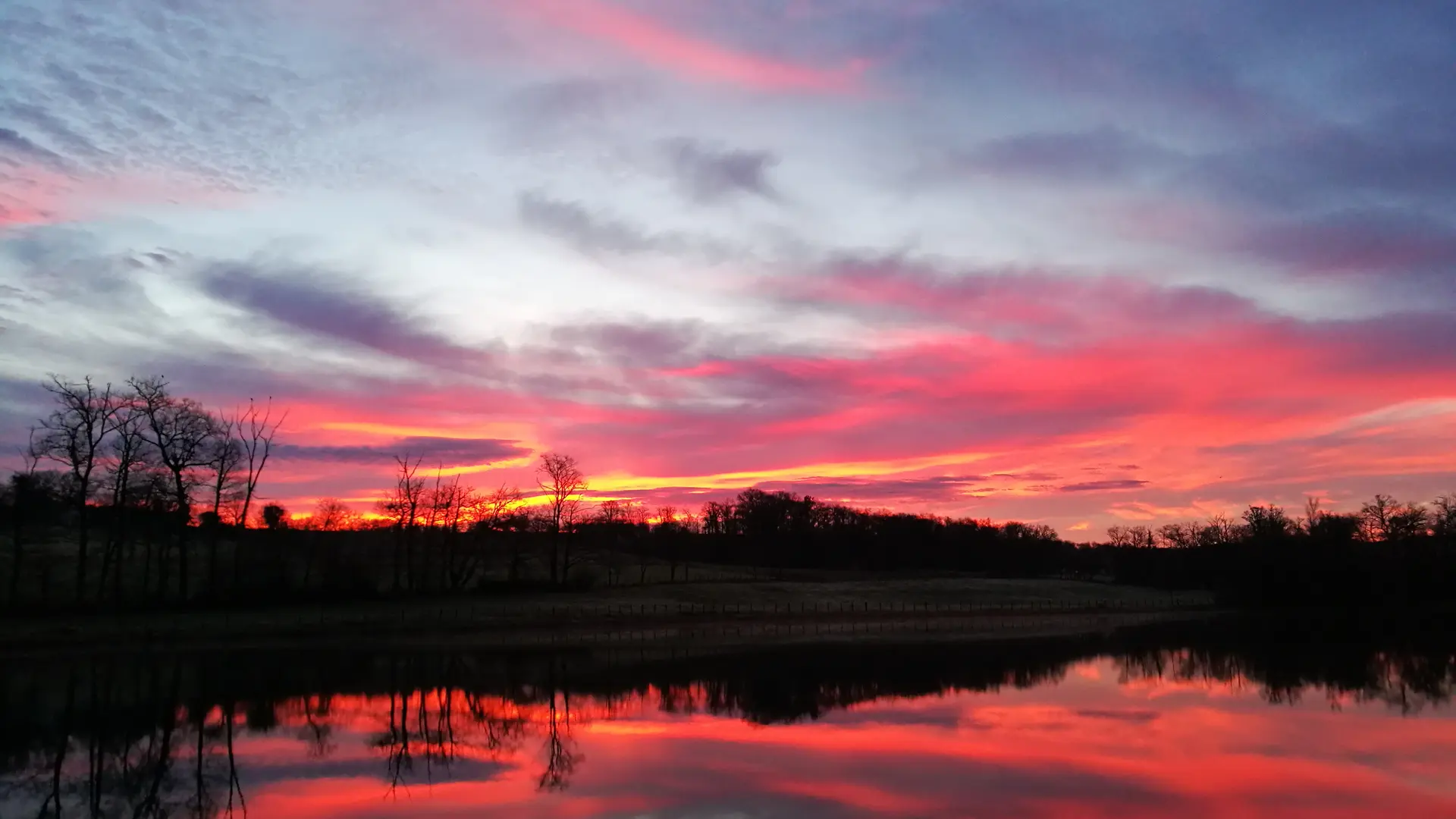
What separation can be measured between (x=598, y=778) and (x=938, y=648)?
32019 millimetres

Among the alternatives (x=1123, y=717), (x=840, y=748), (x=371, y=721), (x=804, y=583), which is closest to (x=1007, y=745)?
(x=840, y=748)

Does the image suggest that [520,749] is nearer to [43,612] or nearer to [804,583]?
[43,612]

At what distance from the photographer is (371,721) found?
24.9 metres

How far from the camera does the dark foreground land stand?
165 feet

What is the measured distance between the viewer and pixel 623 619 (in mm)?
61562

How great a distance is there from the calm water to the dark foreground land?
11849mm

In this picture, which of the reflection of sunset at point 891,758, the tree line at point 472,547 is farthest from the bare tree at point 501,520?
the reflection of sunset at point 891,758

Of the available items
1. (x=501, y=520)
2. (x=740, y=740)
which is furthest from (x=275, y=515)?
(x=740, y=740)

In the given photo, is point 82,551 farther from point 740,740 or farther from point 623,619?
point 740,740

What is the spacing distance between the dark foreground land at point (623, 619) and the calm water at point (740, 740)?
38.9 ft

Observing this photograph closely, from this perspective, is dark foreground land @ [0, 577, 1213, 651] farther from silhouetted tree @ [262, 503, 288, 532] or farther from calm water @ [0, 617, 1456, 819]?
silhouetted tree @ [262, 503, 288, 532]

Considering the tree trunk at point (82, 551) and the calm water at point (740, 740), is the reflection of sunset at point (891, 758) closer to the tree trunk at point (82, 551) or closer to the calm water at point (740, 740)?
the calm water at point (740, 740)

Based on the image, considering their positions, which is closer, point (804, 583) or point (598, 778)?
point (598, 778)

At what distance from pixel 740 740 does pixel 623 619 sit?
40.8 metres
